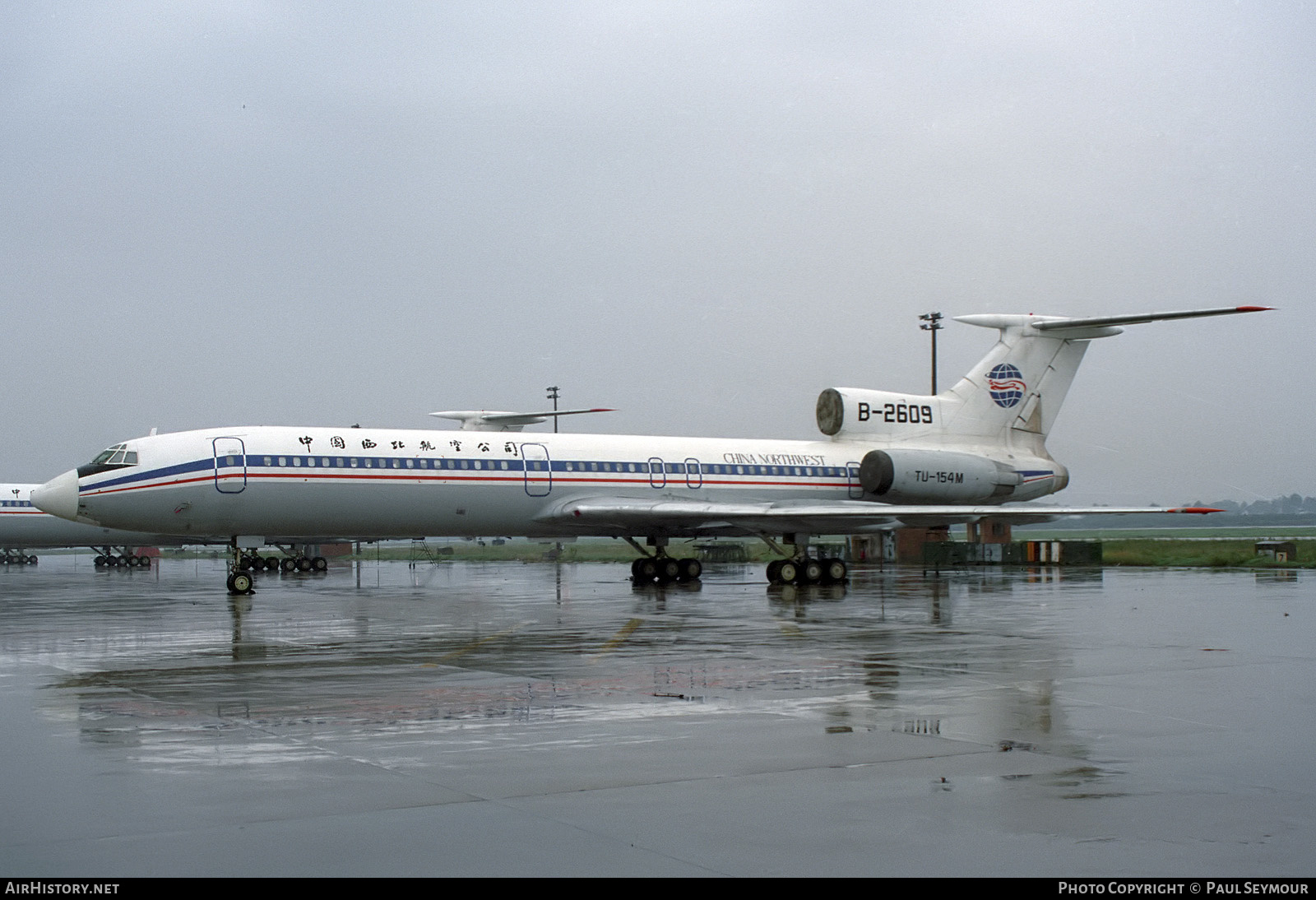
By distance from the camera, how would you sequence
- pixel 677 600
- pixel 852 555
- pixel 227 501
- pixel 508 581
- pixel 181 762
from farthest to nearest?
pixel 852 555 → pixel 508 581 → pixel 227 501 → pixel 677 600 → pixel 181 762

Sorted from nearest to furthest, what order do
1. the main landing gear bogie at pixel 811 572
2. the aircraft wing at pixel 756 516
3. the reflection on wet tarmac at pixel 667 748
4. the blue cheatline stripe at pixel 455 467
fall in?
the reflection on wet tarmac at pixel 667 748, the blue cheatline stripe at pixel 455 467, the aircraft wing at pixel 756 516, the main landing gear bogie at pixel 811 572

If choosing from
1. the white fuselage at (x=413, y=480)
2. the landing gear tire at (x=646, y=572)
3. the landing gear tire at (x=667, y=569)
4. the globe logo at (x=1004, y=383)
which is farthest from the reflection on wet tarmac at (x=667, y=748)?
the globe logo at (x=1004, y=383)

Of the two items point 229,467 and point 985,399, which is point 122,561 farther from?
point 985,399

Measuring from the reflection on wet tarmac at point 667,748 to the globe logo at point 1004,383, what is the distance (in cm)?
1723

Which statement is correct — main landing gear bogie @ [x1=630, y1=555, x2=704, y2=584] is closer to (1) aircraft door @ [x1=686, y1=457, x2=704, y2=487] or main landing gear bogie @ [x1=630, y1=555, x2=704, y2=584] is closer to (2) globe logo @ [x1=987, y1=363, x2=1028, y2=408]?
(1) aircraft door @ [x1=686, y1=457, x2=704, y2=487]

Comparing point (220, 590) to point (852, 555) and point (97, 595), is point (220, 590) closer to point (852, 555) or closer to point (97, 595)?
point (97, 595)

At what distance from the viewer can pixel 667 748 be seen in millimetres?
8289

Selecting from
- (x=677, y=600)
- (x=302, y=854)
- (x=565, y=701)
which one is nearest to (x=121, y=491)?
(x=677, y=600)

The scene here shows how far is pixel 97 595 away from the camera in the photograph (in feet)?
99.4

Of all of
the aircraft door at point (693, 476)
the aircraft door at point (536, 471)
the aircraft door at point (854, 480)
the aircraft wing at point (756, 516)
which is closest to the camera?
the aircraft wing at point (756, 516)

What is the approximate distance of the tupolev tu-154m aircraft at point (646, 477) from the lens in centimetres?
2680

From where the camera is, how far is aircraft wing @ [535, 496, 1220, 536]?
94.7 feet

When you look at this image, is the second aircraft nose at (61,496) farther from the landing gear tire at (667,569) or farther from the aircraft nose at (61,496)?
the landing gear tire at (667,569)

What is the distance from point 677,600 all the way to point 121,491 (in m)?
11.9
